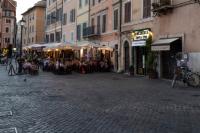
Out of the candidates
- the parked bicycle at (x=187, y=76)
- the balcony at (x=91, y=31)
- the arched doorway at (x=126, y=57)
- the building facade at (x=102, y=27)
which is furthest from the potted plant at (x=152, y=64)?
the balcony at (x=91, y=31)

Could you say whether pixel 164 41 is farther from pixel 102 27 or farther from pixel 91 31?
pixel 91 31

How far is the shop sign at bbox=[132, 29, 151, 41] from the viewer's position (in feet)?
88.1

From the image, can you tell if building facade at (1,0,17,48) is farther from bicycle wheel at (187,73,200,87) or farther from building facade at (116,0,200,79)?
bicycle wheel at (187,73,200,87)

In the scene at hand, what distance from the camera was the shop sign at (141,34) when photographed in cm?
2684

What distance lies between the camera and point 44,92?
53.0 ft

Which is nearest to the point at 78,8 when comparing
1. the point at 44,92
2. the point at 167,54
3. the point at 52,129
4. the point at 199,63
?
the point at 167,54

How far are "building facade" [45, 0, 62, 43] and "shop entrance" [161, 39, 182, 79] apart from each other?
2949 cm

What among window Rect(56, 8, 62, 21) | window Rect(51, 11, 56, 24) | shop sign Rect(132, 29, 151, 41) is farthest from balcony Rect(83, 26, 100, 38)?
window Rect(51, 11, 56, 24)

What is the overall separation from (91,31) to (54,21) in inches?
760

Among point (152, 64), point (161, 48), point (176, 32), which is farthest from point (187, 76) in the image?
point (152, 64)

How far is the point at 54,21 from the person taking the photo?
57000mm

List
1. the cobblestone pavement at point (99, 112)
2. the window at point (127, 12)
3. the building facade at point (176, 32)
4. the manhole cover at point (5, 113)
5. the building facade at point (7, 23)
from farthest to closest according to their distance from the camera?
1. the building facade at point (7, 23)
2. the window at point (127, 12)
3. the building facade at point (176, 32)
4. the manhole cover at point (5, 113)
5. the cobblestone pavement at point (99, 112)

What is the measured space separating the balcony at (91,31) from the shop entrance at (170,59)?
42.8 feet

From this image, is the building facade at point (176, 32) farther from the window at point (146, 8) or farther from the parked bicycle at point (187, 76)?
the parked bicycle at point (187, 76)
